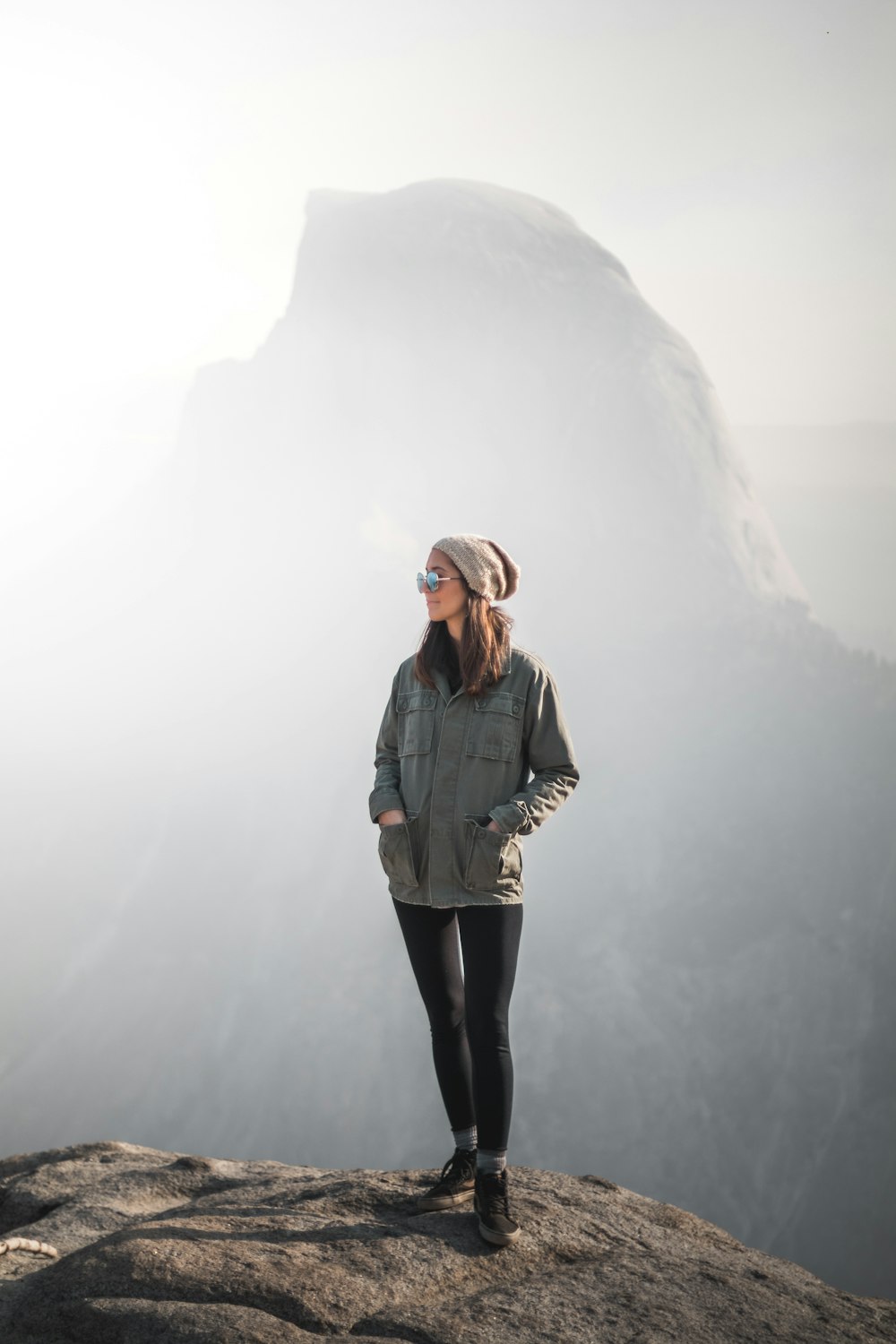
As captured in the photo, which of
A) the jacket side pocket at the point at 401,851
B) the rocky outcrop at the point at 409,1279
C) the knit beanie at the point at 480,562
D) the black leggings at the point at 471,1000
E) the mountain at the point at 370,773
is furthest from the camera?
the mountain at the point at 370,773

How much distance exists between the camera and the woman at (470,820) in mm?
2574

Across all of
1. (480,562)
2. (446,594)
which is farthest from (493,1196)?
(480,562)

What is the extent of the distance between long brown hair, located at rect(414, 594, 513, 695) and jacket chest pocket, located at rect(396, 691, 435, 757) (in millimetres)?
54

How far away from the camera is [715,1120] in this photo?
1148 inches

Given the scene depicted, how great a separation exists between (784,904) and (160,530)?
36977 mm

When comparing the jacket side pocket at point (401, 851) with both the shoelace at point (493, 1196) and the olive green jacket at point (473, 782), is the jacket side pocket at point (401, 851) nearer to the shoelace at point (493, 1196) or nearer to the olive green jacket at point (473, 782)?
the olive green jacket at point (473, 782)

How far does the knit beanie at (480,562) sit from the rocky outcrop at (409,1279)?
1945 millimetres

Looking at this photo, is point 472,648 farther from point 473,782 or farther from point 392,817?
point 392,817

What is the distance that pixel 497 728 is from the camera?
107 inches

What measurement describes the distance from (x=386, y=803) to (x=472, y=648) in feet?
1.82

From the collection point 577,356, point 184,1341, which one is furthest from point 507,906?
point 577,356

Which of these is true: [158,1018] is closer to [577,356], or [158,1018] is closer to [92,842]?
[92,842]

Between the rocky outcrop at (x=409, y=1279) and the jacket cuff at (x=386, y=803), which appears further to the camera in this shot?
the jacket cuff at (x=386, y=803)

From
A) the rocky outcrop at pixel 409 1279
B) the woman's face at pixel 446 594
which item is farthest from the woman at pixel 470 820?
the rocky outcrop at pixel 409 1279
